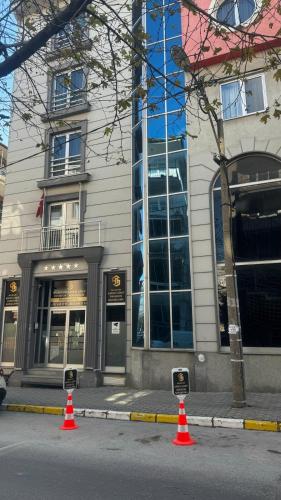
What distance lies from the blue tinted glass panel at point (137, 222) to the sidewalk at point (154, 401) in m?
4.95

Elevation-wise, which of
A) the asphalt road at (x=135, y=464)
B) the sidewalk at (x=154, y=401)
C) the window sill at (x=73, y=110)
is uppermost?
the window sill at (x=73, y=110)

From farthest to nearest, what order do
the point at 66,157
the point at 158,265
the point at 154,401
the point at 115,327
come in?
1. the point at 66,157
2. the point at 115,327
3. the point at 158,265
4. the point at 154,401

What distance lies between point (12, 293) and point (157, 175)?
24.7 ft

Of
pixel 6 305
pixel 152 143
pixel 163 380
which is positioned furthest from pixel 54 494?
pixel 6 305

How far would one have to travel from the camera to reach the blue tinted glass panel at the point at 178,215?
1348cm

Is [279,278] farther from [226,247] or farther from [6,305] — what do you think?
[6,305]

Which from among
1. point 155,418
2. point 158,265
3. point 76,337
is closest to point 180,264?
point 158,265

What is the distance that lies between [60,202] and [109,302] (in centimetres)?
474

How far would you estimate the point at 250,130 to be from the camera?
42.4 feet

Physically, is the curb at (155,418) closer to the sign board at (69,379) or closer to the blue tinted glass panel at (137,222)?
the sign board at (69,379)

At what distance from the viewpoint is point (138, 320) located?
1379 cm

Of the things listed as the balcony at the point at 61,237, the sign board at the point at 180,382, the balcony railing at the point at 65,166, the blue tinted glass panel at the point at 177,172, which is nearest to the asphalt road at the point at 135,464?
the sign board at the point at 180,382

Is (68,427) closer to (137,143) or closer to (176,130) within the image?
(176,130)

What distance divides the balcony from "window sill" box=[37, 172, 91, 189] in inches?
66.0
